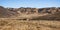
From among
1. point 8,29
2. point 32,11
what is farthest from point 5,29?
point 32,11

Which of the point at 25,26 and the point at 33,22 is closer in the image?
the point at 25,26

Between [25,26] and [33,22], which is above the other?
[25,26]

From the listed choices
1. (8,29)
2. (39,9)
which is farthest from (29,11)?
(8,29)

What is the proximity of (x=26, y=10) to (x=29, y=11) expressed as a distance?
3929 millimetres

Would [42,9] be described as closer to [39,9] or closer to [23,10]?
[39,9]

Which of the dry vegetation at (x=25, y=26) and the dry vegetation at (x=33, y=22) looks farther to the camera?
the dry vegetation at (x=33, y=22)

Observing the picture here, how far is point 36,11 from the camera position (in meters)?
93.1

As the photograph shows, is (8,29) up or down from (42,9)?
up

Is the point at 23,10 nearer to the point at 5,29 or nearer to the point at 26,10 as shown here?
the point at 26,10

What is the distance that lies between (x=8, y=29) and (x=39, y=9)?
75.3m

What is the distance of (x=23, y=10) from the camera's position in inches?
3755

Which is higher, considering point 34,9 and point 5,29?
point 5,29

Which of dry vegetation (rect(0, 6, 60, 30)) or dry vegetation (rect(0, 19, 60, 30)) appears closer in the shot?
dry vegetation (rect(0, 19, 60, 30))

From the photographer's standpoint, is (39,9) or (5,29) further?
(39,9)
